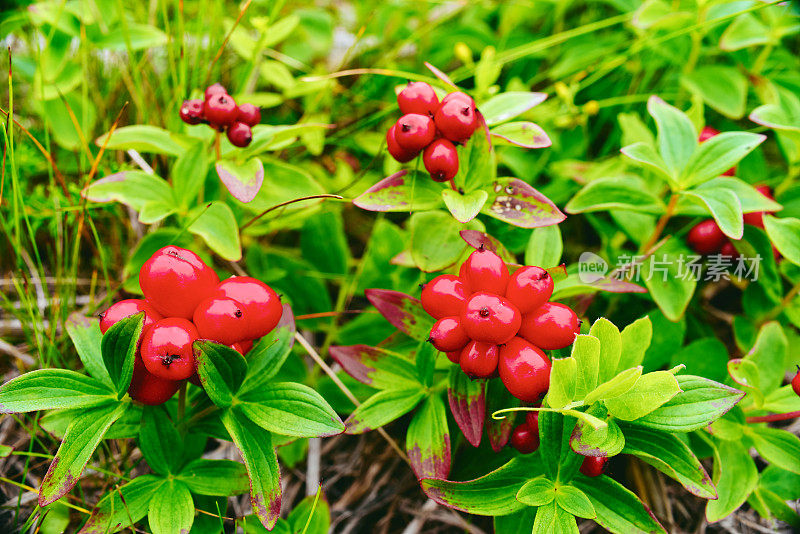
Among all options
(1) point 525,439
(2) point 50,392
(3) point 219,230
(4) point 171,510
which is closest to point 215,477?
(4) point 171,510

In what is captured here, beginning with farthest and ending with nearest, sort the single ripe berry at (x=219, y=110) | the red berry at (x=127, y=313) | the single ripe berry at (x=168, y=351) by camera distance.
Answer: the single ripe berry at (x=219, y=110) < the red berry at (x=127, y=313) < the single ripe berry at (x=168, y=351)

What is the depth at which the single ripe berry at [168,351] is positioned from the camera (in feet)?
4.73

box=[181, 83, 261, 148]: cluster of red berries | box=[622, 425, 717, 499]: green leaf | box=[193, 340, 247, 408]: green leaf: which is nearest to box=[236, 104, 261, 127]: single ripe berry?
box=[181, 83, 261, 148]: cluster of red berries

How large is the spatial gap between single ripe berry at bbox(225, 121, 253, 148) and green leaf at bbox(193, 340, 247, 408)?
0.83 metres

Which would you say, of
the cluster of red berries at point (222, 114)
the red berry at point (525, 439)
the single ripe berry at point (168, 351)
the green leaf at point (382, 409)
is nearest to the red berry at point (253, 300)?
the single ripe berry at point (168, 351)

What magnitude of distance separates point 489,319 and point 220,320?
69 centimetres

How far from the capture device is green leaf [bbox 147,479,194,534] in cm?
163

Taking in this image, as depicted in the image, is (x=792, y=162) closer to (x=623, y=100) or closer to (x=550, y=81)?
(x=623, y=100)

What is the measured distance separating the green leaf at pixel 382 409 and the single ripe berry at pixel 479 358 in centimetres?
34

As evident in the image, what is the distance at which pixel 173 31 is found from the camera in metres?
3.13

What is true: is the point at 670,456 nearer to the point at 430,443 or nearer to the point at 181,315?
the point at 430,443

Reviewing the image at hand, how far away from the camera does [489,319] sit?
1.46 metres

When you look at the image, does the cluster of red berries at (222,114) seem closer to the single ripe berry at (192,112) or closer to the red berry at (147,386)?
the single ripe berry at (192,112)

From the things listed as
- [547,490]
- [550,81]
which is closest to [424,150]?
[547,490]
